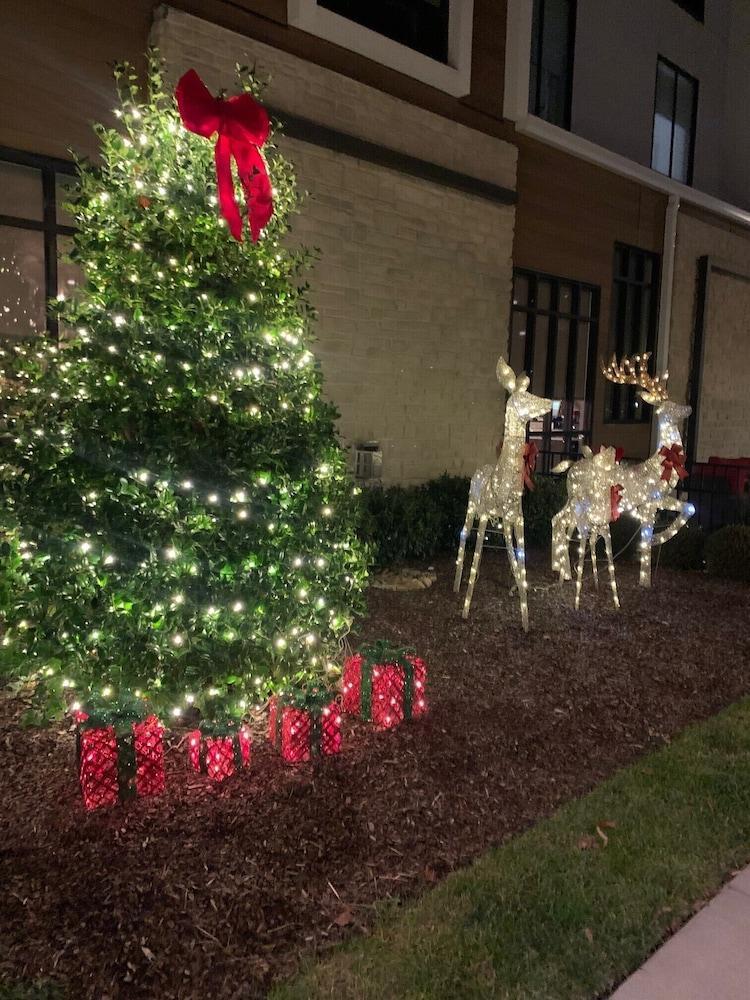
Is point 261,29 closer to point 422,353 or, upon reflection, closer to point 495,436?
point 422,353

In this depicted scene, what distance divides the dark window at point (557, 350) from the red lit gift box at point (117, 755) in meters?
9.05

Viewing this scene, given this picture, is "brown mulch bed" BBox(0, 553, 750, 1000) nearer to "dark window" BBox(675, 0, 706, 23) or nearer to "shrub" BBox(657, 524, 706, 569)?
"shrub" BBox(657, 524, 706, 569)

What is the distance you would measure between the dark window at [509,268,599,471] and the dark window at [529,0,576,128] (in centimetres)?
290

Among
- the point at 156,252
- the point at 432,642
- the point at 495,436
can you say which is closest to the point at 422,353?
the point at 495,436

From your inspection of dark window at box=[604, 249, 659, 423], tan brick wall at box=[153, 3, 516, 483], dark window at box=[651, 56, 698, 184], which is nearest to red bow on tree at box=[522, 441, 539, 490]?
tan brick wall at box=[153, 3, 516, 483]

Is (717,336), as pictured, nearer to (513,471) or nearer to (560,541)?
(560,541)

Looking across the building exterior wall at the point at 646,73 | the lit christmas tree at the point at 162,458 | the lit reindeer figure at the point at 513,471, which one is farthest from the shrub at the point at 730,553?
the building exterior wall at the point at 646,73

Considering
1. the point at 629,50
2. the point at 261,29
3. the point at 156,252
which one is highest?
the point at 629,50

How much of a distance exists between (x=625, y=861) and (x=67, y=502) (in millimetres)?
2823

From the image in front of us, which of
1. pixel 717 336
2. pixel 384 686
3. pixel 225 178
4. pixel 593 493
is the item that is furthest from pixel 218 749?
pixel 717 336

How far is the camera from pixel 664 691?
523 cm

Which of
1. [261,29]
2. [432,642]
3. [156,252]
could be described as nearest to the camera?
[156,252]

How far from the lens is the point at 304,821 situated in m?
3.48

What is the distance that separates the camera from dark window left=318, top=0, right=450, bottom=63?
9.57 m
